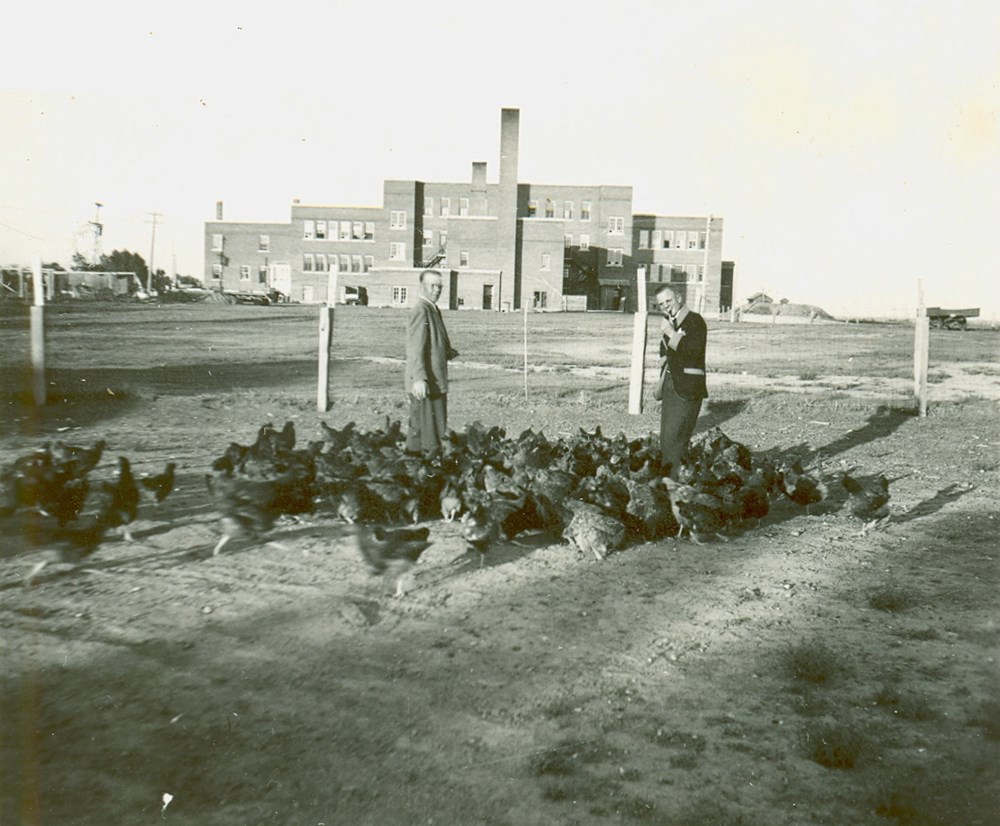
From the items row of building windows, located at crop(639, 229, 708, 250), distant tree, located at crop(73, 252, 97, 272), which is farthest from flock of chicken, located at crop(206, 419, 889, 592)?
row of building windows, located at crop(639, 229, 708, 250)

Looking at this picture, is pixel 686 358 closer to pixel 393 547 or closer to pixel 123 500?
pixel 393 547

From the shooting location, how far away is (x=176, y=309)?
46.1 metres

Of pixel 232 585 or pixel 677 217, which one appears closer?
pixel 232 585

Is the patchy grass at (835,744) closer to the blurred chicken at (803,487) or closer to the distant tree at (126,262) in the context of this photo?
the blurred chicken at (803,487)

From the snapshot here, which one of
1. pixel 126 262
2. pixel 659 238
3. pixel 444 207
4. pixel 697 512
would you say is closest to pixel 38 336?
pixel 697 512

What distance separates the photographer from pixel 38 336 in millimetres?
12453

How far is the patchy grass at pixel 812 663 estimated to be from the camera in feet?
14.4

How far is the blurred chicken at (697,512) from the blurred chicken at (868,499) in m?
1.13

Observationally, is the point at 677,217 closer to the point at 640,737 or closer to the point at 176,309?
the point at 176,309

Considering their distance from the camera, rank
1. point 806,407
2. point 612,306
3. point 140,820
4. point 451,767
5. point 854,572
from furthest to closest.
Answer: point 612,306 → point 806,407 → point 854,572 → point 451,767 → point 140,820

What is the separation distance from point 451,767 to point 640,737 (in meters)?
0.80

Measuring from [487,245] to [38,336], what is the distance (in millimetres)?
64077

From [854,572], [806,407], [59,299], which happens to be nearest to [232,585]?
[854,572]

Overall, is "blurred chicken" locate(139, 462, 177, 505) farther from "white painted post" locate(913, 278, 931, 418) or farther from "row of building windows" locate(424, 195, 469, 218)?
"row of building windows" locate(424, 195, 469, 218)
